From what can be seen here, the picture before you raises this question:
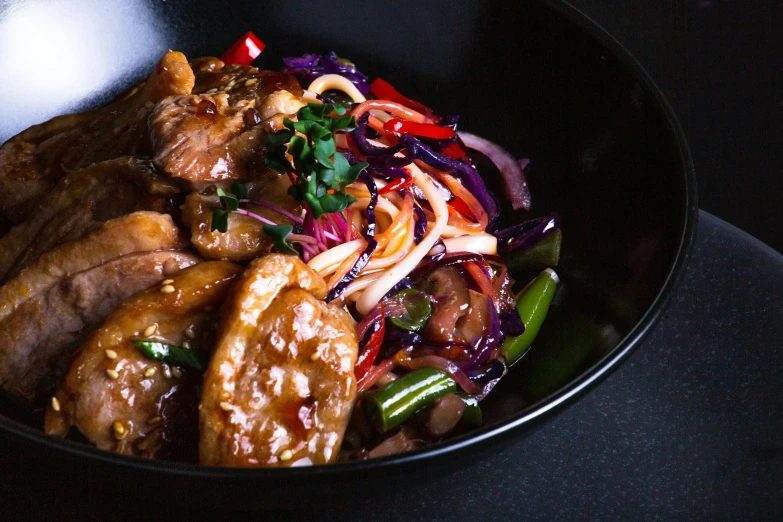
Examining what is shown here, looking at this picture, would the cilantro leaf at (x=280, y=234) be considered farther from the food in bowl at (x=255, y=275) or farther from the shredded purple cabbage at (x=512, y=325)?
the shredded purple cabbage at (x=512, y=325)

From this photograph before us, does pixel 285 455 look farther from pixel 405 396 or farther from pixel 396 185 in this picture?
pixel 396 185

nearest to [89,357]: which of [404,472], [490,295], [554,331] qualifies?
[404,472]

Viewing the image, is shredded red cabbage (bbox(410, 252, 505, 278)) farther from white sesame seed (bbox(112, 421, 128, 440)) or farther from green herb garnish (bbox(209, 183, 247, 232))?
white sesame seed (bbox(112, 421, 128, 440))

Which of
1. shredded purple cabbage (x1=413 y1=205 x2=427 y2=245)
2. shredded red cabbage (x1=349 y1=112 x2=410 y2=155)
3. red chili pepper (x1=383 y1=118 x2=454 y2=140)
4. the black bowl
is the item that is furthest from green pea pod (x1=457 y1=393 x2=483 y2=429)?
red chili pepper (x1=383 y1=118 x2=454 y2=140)

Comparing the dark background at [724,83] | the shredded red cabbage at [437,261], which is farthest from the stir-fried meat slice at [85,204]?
the dark background at [724,83]

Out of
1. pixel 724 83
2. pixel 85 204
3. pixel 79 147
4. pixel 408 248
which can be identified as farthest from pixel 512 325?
pixel 724 83

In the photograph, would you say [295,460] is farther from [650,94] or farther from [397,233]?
[650,94]
